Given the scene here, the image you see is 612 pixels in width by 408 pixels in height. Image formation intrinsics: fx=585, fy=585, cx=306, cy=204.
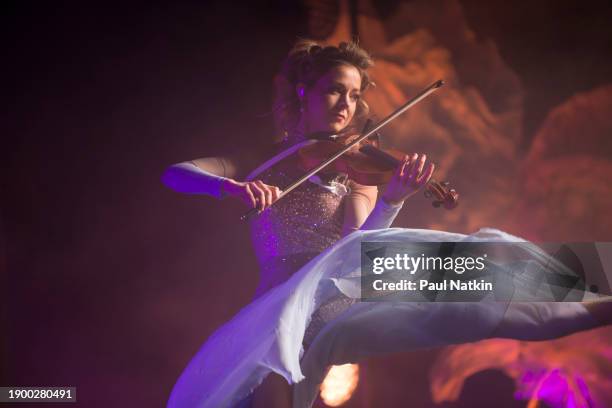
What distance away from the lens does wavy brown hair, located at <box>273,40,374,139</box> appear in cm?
215

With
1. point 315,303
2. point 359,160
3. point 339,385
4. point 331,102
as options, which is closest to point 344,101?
point 331,102

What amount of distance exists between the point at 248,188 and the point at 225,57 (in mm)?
749

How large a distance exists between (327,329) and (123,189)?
100 cm

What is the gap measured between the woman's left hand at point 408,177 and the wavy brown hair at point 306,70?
37 cm

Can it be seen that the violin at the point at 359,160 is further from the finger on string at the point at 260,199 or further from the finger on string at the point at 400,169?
the finger on string at the point at 260,199

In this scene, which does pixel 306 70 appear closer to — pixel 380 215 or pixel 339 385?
pixel 380 215

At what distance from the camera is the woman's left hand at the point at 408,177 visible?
6.24 ft

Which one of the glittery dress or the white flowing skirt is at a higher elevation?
the glittery dress

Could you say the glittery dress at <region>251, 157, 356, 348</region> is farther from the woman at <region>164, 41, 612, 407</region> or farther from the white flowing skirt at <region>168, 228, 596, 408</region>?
the white flowing skirt at <region>168, 228, 596, 408</region>

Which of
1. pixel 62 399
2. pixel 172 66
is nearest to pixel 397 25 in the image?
pixel 172 66

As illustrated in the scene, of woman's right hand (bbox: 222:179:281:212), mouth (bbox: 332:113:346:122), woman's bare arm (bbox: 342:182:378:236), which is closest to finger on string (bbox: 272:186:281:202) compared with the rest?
woman's right hand (bbox: 222:179:281:212)

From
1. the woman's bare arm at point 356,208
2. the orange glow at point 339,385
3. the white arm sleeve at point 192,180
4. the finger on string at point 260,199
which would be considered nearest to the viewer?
the finger on string at point 260,199

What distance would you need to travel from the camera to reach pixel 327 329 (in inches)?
64.6

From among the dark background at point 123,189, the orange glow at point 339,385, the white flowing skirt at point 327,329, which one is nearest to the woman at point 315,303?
the white flowing skirt at point 327,329
